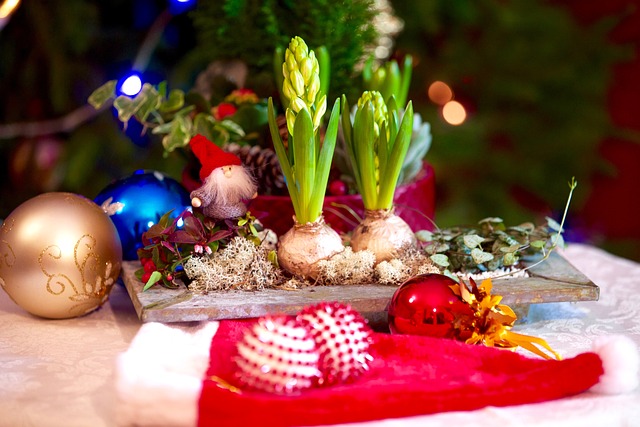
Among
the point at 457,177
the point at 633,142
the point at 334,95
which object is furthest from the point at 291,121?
the point at 633,142

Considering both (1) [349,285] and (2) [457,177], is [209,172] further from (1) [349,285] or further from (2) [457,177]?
(2) [457,177]

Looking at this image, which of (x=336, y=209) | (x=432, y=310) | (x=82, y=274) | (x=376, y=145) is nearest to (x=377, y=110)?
(x=376, y=145)

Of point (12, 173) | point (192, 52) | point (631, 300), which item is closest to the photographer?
point (631, 300)

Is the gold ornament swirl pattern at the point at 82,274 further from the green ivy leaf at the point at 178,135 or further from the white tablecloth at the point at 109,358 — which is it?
the green ivy leaf at the point at 178,135

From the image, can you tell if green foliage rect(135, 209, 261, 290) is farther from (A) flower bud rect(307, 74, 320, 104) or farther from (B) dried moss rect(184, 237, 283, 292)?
(A) flower bud rect(307, 74, 320, 104)

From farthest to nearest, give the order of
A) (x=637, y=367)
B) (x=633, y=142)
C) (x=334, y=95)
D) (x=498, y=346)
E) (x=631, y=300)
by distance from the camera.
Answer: (x=633, y=142), (x=334, y=95), (x=631, y=300), (x=498, y=346), (x=637, y=367)

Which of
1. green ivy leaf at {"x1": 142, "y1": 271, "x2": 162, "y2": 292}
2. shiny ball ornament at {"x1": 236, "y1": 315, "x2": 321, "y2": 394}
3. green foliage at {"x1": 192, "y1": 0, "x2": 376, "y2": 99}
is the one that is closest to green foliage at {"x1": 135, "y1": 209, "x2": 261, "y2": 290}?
green ivy leaf at {"x1": 142, "y1": 271, "x2": 162, "y2": 292}
